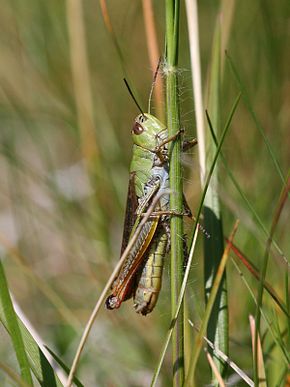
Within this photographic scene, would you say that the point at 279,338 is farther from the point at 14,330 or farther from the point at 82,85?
the point at 82,85

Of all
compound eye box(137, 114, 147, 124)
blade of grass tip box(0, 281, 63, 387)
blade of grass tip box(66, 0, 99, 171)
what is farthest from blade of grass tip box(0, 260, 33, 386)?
blade of grass tip box(66, 0, 99, 171)

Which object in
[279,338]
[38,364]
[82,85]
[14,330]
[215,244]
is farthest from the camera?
[82,85]

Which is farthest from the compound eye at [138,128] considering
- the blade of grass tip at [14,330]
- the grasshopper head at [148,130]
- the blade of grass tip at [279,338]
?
the blade of grass tip at [14,330]

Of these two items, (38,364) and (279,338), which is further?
(279,338)

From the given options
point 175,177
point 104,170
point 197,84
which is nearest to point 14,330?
point 175,177

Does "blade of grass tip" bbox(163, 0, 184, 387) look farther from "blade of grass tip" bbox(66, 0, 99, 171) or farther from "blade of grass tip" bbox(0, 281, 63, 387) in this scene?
"blade of grass tip" bbox(66, 0, 99, 171)

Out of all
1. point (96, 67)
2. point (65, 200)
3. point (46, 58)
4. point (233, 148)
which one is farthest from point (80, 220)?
point (96, 67)

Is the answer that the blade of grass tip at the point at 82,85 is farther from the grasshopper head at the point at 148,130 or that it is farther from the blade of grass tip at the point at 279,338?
the blade of grass tip at the point at 279,338
